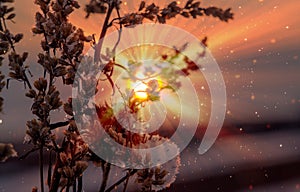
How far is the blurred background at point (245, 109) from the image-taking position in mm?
1226

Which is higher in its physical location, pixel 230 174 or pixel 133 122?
pixel 133 122

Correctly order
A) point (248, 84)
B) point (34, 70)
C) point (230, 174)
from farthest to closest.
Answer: point (230, 174) < point (248, 84) < point (34, 70)

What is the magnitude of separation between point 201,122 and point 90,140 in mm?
938

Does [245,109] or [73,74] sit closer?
[73,74]

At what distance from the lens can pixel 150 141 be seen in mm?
644

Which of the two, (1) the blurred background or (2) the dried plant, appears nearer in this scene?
(2) the dried plant

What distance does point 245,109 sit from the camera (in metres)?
1.84

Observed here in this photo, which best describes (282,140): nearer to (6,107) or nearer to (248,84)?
(248,84)

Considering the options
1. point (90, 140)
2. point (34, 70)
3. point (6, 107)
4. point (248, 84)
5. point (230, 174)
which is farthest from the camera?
point (230, 174)

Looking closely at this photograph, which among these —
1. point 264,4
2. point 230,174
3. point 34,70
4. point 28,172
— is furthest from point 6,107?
point 230,174

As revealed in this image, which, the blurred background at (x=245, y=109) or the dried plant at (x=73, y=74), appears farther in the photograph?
the blurred background at (x=245, y=109)

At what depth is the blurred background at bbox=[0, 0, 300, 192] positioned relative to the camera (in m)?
1.23

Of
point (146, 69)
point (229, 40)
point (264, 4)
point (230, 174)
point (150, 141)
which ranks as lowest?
point (230, 174)

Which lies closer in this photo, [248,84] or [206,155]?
[248,84]
